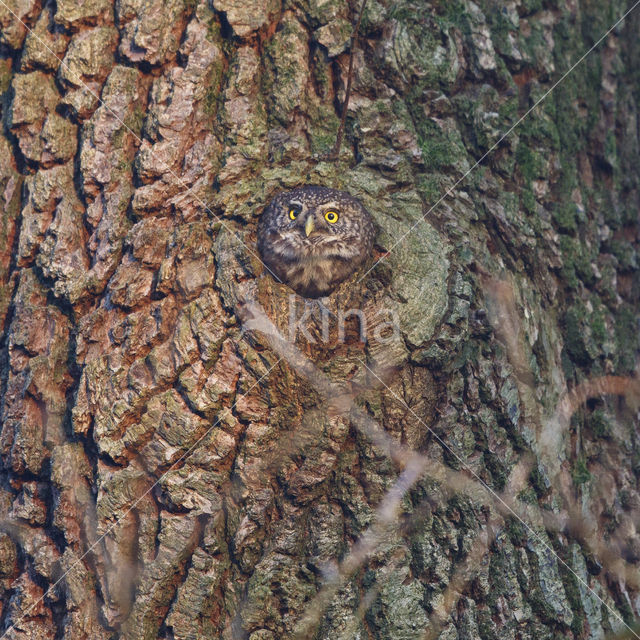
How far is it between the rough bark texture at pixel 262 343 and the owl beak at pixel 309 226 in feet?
0.65

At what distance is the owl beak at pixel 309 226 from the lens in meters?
3.07

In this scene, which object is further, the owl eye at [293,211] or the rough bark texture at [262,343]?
the owl eye at [293,211]

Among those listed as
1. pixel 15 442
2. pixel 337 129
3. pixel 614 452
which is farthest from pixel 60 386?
pixel 614 452

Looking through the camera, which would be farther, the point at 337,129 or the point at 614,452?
the point at 614,452

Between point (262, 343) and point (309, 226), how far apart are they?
0.55 metres

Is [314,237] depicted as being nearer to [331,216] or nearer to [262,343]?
[331,216]

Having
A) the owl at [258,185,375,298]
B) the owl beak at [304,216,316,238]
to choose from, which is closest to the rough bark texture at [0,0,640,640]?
the owl at [258,185,375,298]

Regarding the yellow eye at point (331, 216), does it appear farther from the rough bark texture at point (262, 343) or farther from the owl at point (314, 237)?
the rough bark texture at point (262, 343)

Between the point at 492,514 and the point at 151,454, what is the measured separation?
1.40 metres

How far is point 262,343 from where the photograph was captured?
2.89 metres

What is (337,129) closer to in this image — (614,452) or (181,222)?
(181,222)

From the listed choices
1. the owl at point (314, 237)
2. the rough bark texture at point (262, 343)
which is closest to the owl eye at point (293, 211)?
the owl at point (314, 237)

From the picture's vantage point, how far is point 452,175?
132 inches

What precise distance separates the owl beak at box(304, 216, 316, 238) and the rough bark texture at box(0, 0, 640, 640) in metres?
0.20
